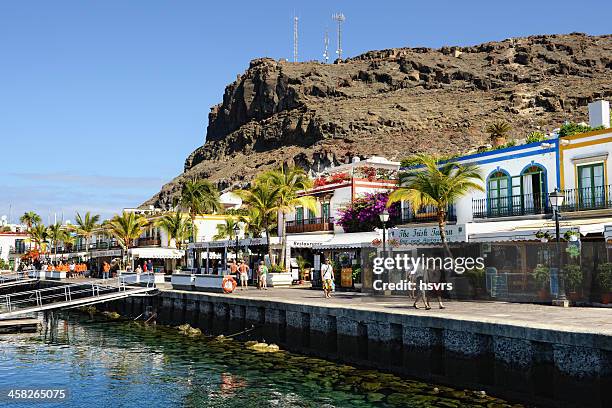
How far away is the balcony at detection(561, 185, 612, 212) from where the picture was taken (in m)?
27.4

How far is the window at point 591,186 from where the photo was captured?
2783 cm

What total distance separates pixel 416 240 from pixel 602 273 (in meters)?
11.3

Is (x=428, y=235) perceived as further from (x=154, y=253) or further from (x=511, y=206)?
(x=154, y=253)

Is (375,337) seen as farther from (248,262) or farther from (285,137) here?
(285,137)

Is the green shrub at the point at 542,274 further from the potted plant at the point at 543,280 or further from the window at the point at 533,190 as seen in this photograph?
the window at the point at 533,190

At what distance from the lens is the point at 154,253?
55438mm

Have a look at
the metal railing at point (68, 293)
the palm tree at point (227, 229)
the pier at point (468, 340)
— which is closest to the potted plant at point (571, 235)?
the pier at point (468, 340)

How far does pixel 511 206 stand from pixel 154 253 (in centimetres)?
3347

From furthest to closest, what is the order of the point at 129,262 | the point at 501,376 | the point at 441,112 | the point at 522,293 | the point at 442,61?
1. the point at 442,61
2. the point at 441,112
3. the point at 129,262
4. the point at 522,293
5. the point at 501,376

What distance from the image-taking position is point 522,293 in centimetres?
2311

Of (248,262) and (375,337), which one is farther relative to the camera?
(248,262)

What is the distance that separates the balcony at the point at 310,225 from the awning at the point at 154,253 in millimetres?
12251

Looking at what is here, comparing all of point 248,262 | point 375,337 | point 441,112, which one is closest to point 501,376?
point 375,337

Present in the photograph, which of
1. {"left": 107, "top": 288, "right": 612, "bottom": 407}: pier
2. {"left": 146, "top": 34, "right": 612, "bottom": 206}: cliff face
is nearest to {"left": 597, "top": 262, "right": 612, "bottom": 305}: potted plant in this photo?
{"left": 107, "top": 288, "right": 612, "bottom": 407}: pier
